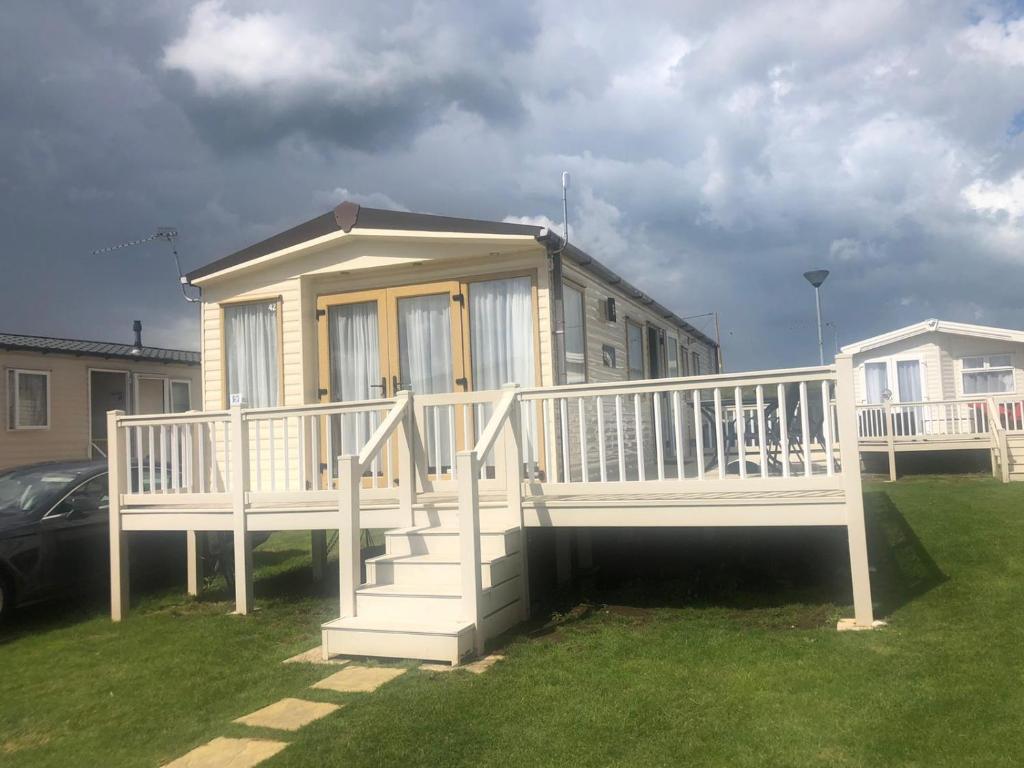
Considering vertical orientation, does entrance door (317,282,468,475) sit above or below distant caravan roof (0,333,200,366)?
below

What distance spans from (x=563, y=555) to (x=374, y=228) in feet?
11.0

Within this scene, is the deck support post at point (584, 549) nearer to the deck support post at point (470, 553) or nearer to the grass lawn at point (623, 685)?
the grass lawn at point (623, 685)

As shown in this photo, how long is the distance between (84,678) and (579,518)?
3257 mm

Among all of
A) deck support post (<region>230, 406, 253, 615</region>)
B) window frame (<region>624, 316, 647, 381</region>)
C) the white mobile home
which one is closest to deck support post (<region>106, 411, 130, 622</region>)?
the white mobile home

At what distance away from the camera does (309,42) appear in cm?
917

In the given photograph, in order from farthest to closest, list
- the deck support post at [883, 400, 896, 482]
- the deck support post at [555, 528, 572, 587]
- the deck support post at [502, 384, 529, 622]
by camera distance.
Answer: the deck support post at [883, 400, 896, 482]
the deck support post at [555, 528, 572, 587]
the deck support post at [502, 384, 529, 622]

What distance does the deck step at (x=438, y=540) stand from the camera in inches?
207

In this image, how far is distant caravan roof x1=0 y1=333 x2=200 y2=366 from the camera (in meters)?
14.6

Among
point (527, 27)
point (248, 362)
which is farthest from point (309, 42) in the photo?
point (248, 362)

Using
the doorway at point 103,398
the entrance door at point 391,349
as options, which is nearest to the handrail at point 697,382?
the entrance door at point 391,349

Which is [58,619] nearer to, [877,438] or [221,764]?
[221,764]

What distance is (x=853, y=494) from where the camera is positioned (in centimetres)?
482

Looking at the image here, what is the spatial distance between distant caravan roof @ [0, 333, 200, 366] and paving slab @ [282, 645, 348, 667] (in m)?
12.2

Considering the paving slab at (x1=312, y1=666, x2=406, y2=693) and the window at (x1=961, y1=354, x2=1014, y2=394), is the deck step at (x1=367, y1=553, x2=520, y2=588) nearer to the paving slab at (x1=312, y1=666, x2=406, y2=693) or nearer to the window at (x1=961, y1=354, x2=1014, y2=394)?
the paving slab at (x1=312, y1=666, x2=406, y2=693)
